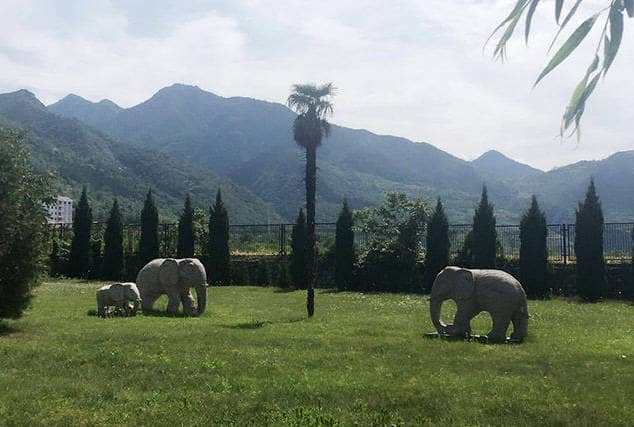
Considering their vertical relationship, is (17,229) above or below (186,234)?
below

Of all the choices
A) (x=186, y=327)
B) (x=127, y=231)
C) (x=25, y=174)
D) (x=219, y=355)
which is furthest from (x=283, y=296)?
(x=127, y=231)

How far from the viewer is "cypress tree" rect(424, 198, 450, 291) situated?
37438mm

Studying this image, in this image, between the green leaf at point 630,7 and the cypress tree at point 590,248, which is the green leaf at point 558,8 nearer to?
the green leaf at point 630,7

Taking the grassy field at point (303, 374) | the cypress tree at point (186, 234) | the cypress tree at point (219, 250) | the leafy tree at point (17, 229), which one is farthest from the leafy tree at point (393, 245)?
the leafy tree at point (17, 229)

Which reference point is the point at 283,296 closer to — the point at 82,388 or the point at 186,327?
the point at 186,327

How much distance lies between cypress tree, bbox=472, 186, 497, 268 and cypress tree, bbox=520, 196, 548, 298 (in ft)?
5.60

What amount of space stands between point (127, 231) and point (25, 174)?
3826 centimetres

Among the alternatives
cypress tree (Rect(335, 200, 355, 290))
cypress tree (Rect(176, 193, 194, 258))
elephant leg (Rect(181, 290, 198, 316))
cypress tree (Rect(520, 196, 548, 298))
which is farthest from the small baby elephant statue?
cypress tree (Rect(176, 193, 194, 258))

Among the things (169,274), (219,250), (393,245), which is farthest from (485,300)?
(219,250)

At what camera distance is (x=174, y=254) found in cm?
4972

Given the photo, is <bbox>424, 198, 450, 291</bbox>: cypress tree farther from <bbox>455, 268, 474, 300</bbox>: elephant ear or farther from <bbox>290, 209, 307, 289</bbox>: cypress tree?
<bbox>455, 268, 474, 300</bbox>: elephant ear

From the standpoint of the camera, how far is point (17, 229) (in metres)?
17.3

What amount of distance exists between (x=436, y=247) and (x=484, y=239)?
2.95 meters

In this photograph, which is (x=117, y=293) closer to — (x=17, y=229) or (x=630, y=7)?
(x=17, y=229)
